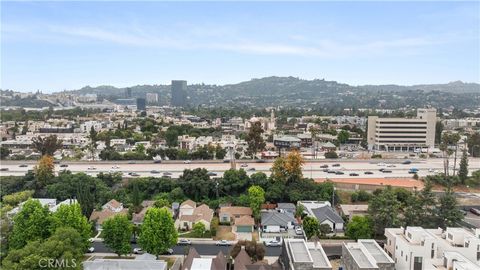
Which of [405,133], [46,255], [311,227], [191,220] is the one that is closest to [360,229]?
[311,227]

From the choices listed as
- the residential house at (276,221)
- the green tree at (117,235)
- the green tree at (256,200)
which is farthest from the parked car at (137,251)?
the green tree at (256,200)

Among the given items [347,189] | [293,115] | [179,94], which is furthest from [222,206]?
[179,94]

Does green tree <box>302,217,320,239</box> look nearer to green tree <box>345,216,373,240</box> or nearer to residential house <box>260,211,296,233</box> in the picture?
residential house <box>260,211,296,233</box>

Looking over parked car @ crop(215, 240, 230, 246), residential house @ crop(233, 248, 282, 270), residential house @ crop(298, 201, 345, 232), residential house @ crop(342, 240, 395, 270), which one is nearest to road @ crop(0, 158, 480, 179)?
residential house @ crop(298, 201, 345, 232)

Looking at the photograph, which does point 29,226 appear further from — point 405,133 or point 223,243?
point 405,133

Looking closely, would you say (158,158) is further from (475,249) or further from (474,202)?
(475,249)
